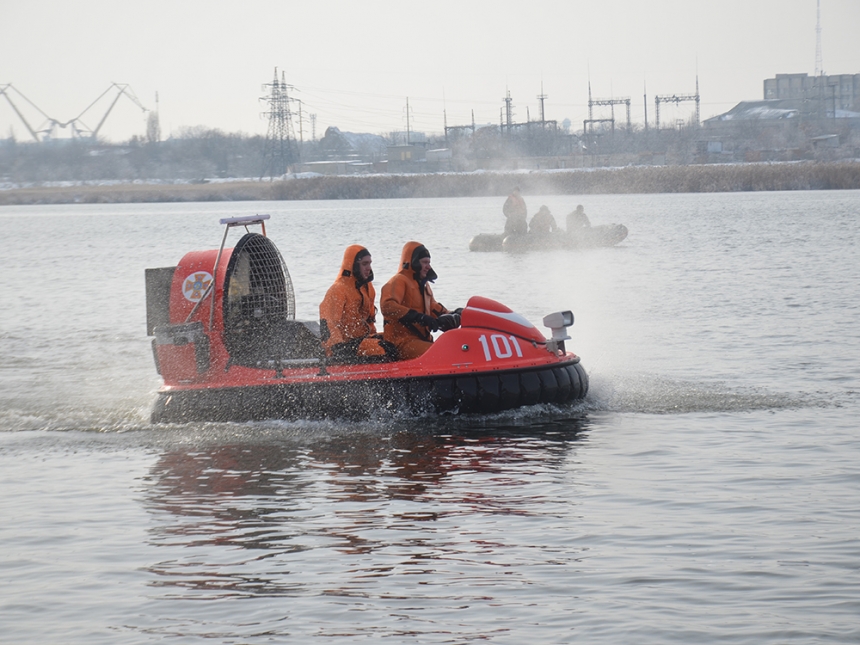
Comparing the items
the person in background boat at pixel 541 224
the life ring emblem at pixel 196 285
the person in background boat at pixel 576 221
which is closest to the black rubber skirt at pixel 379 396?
the life ring emblem at pixel 196 285

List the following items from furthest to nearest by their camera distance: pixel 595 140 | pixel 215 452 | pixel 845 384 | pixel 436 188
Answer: pixel 595 140, pixel 436 188, pixel 845 384, pixel 215 452

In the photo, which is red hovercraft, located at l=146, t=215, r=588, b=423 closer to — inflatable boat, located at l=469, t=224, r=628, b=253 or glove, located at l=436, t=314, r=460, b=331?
glove, located at l=436, t=314, r=460, b=331

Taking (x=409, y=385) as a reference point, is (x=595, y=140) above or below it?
above

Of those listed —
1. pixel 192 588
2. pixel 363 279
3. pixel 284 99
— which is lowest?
pixel 192 588

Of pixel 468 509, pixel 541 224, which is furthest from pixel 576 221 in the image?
pixel 468 509

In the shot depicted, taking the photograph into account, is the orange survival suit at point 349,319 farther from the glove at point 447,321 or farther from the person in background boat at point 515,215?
the person in background boat at point 515,215

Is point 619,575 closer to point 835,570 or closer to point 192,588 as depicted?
point 835,570

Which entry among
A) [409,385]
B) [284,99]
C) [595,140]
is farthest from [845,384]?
[595,140]

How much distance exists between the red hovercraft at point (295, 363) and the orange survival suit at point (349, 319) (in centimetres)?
15

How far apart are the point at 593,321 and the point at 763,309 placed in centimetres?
234

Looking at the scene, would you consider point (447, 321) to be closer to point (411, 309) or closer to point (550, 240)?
point (411, 309)

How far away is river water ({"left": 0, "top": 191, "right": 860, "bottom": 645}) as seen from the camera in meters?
5.11

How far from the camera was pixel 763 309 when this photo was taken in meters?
16.3

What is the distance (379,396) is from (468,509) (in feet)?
8.24
